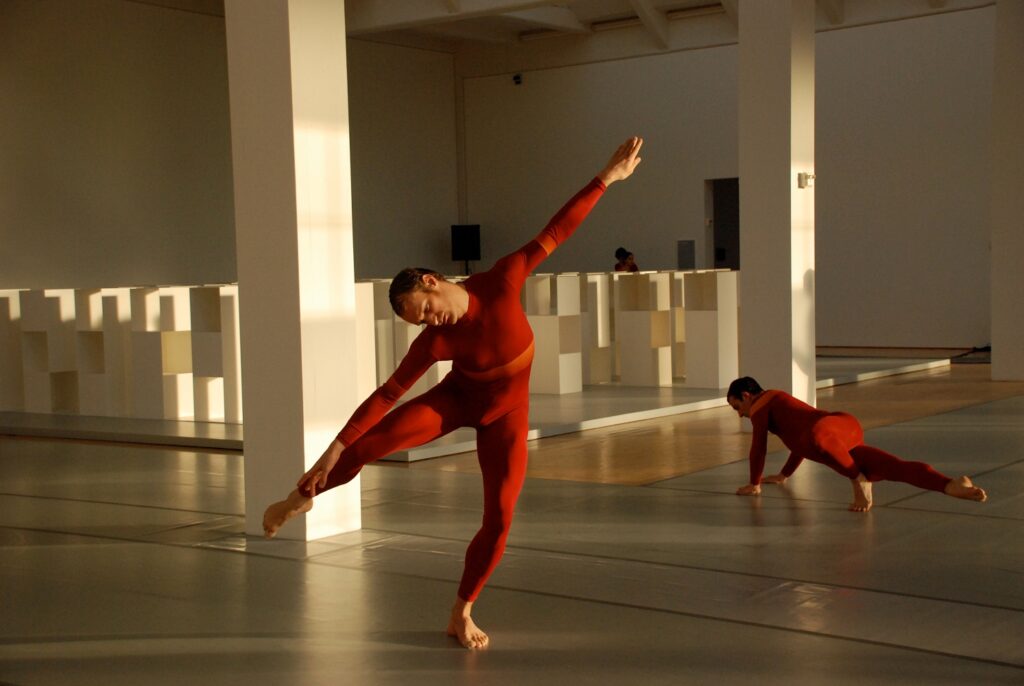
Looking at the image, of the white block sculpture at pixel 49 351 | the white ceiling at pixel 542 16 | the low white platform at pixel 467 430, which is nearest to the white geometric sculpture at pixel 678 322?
the low white platform at pixel 467 430

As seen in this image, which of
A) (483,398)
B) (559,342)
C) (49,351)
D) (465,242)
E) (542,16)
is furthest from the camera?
(465,242)

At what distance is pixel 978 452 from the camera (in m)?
7.74

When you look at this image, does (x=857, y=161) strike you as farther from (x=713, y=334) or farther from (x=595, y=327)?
(x=713, y=334)

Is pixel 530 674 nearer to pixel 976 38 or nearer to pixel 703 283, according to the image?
pixel 703 283

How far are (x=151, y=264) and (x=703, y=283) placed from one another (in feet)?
29.8

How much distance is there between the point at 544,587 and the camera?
462 centimetres

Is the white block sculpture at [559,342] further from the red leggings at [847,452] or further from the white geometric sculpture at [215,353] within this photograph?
the red leggings at [847,452]

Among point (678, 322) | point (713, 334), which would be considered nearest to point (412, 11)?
point (678, 322)

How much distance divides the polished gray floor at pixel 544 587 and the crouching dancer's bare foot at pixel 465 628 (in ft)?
0.15

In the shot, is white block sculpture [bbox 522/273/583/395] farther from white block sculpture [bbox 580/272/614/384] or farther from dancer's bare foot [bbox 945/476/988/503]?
dancer's bare foot [bbox 945/476/988/503]

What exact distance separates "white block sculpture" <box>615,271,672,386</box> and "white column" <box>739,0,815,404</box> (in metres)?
2.84

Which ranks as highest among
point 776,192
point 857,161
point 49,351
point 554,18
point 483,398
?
point 554,18

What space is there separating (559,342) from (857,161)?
8.36 m

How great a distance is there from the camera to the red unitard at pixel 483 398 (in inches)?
150
